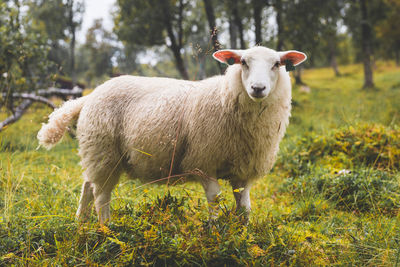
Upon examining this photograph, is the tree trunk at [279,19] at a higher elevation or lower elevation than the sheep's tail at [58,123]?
higher

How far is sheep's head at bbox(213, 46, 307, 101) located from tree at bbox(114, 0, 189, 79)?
9097mm

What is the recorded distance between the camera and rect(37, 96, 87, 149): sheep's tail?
2.91 meters

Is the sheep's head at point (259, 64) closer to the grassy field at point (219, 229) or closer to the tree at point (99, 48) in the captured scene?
the grassy field at point (219, 229)

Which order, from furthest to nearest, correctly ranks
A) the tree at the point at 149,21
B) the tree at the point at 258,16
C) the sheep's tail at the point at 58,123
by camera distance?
the tree at the point at 149,21, the tree at the point at 258,16, the sheep's tail at the point at 58,123

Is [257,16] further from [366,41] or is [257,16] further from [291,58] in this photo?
[366,41]

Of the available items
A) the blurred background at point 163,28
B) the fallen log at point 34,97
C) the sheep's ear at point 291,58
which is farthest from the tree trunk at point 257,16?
the sheep's ear at point 291,58

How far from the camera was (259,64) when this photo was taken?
7.31 feet

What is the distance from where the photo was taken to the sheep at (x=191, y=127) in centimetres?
239

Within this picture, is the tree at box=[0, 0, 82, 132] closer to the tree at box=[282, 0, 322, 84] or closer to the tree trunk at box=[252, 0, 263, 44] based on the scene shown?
the tree trunk at box=[252, 0, 263, 44]

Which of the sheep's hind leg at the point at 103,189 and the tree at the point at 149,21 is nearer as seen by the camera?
the sheep's hind leg at the point at 103,189

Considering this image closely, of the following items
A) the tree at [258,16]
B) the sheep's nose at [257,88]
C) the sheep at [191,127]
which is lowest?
the sheep at [191,127]

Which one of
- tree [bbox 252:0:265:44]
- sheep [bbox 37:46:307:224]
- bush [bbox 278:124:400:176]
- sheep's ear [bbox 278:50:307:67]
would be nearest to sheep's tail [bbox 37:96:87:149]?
sheep [bbox 37:46:307:224]

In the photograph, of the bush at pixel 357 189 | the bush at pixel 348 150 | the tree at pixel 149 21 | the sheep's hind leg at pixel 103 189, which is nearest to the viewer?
the sheep's hind leg at pixel 103 189

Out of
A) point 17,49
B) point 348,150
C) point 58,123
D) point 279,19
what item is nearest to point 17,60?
point 17,49
